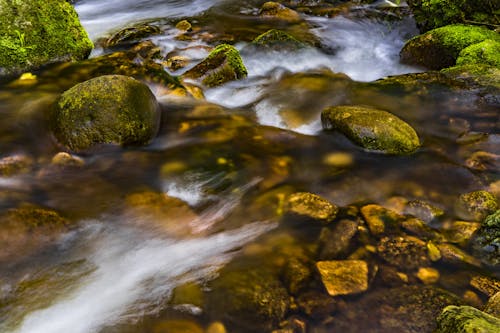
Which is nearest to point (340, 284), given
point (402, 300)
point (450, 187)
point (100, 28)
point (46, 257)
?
point (402, 300)

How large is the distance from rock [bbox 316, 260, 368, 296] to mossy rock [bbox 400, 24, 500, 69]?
17.5 feet

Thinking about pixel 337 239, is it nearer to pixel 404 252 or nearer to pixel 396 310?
pixel 404 252

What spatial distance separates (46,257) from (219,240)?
1.47 metres

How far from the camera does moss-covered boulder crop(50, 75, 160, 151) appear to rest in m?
4.38

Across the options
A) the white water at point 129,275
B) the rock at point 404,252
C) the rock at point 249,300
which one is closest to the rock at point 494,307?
the rock at point 404,252

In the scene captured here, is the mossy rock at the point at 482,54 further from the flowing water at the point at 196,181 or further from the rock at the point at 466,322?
the rock at the point at 466,322

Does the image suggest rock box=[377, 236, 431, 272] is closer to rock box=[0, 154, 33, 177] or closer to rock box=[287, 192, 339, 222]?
rock box=[287, 192, 339, 222]

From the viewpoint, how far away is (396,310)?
9.66 ft

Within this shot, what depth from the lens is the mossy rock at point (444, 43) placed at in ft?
22.7

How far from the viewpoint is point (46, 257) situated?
330cm

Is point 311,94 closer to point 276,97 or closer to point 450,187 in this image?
point 276,97

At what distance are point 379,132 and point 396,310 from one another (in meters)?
2.39

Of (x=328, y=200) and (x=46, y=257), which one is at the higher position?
(x=46, y=257)

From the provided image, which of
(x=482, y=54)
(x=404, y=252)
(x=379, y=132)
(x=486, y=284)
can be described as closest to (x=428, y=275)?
(x=404, y=252)
